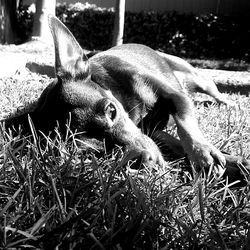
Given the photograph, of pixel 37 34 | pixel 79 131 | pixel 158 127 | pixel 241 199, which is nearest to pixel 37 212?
pixel 241 199

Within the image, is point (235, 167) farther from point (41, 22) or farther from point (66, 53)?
point (41, 22)

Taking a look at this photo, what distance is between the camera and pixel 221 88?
6.70 meters

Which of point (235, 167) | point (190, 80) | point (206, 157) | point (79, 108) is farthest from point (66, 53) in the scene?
point (190, 80)

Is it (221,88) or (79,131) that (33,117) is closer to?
(79,131)

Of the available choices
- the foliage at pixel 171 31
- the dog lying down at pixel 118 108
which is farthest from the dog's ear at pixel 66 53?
the foliage at pixel 171 31

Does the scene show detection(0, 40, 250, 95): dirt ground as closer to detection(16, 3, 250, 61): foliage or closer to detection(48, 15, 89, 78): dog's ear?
detection(48, 15, 89, 78): dog's ear

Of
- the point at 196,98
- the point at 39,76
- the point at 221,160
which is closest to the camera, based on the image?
the point at 221,160

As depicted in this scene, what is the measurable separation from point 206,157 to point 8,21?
14.2 metres

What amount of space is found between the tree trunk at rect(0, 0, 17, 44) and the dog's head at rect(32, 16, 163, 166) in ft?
40.2

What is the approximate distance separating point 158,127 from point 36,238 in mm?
2290

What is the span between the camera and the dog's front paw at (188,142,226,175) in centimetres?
276

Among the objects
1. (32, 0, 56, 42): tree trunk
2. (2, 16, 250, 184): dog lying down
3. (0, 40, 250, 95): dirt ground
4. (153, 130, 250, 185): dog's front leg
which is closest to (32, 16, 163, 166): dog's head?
(2, 16, 250, 184): dog lying down

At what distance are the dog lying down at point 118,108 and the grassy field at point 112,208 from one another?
312 mm

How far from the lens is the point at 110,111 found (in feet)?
10.8
